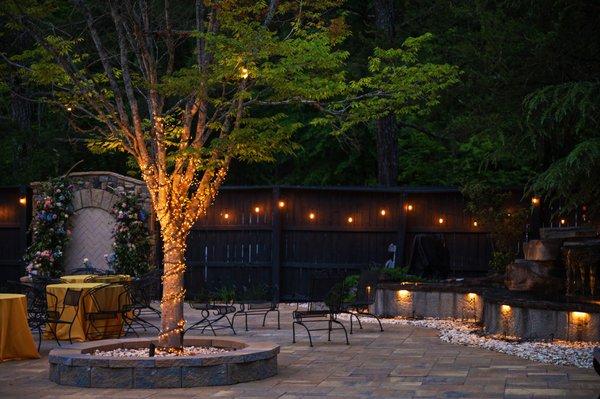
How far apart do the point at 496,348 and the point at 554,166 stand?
2.92 meters

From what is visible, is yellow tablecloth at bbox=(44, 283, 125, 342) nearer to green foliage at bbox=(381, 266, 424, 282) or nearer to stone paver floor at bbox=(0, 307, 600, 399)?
stone paver floor at bbox=(0, 307, 600, 399)

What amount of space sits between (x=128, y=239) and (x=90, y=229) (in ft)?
3.29

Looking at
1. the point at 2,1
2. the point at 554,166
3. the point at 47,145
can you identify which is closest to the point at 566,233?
the point at 554,166

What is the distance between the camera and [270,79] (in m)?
9.77

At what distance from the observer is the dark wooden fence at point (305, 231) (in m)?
19.6

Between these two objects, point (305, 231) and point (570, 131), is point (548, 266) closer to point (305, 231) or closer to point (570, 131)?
point (570, 131)

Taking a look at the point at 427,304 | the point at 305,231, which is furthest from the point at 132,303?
the point at 305,231

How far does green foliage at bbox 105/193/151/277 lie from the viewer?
1938cm

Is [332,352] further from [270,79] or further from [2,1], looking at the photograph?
[2,1]

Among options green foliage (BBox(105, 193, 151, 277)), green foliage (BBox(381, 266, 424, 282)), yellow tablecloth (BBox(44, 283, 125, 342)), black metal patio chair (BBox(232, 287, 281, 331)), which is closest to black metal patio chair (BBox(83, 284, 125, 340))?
yellow tablecloth (BBox(44, 283, 125, 342))

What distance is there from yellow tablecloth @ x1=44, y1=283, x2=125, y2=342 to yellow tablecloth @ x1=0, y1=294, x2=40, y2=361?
1.53 metres

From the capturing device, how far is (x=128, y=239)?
63.9ft

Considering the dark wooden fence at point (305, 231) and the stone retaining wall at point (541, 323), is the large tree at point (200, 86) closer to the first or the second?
the stone retaining wall at point (541, 323)

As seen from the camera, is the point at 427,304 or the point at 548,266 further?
the point at 427,304
